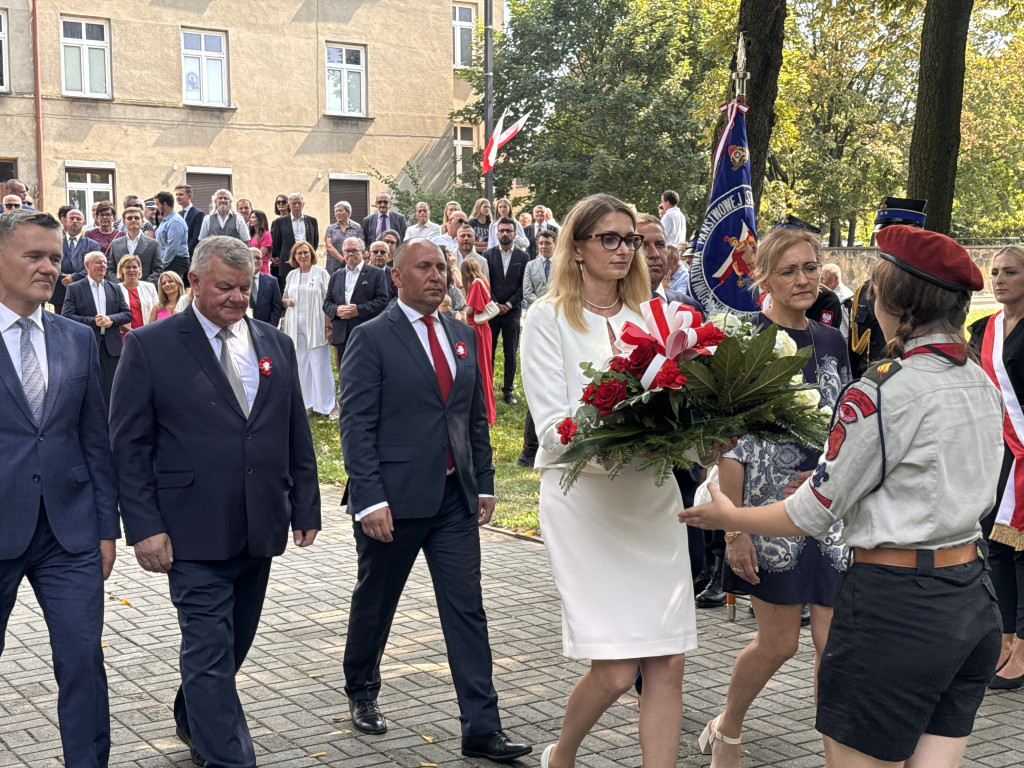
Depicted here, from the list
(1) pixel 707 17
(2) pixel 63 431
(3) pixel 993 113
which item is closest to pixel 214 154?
(1) pixel 707 17

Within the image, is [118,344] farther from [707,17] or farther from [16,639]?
[707,17]

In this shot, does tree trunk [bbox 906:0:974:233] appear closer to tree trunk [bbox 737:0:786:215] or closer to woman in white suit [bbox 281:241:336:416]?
tree trunk [bbox 737:0:786:215]

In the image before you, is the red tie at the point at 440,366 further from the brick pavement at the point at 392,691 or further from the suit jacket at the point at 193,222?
the suit jacket at the point at 193,222

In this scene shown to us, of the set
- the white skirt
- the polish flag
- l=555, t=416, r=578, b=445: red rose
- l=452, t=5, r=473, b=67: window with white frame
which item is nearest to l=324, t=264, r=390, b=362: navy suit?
the polish flag

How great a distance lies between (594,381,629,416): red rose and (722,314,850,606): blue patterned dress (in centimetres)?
108

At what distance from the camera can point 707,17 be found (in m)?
39.9

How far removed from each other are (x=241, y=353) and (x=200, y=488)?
62 centimetres

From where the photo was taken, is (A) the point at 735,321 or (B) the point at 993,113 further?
(B) the point at 993,113

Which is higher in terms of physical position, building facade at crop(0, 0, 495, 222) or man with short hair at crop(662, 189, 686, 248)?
building facade at crop(0, 0, 495, 222)

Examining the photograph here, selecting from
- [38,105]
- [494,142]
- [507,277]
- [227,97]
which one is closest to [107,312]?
[507,277]

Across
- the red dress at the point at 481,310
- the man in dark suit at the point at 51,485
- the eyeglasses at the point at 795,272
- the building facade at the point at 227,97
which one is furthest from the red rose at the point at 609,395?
the building facade at the point at 227,97

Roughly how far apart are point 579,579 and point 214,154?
106 feet

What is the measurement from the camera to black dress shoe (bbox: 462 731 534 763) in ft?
17.4

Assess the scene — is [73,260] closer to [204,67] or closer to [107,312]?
[107,312]
